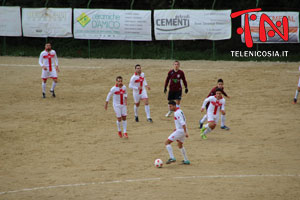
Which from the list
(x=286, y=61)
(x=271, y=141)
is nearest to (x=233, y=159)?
(x=271, y=141)

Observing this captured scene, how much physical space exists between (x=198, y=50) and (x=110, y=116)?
47.6ft

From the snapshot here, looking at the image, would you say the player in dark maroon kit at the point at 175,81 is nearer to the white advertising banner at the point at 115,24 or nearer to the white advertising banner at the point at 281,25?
the white advertising banner at the point at 281,25

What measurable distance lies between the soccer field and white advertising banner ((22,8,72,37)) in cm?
559

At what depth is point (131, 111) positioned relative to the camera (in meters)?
20.3

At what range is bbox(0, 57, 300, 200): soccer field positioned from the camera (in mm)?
11883

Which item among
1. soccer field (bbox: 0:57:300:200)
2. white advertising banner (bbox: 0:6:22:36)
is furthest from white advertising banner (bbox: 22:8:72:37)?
soccer field (bbox: 0:57:300:200)

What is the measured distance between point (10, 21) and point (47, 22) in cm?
284

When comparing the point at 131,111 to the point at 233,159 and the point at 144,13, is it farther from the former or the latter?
the point at 144,13

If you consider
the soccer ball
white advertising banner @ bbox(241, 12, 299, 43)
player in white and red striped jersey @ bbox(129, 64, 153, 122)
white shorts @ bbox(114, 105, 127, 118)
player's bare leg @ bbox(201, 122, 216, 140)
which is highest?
white advertising banner @ bbox(241, 12, 299, 43)

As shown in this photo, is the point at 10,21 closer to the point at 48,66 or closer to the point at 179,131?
the point at 48,66

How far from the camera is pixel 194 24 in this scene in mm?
29375

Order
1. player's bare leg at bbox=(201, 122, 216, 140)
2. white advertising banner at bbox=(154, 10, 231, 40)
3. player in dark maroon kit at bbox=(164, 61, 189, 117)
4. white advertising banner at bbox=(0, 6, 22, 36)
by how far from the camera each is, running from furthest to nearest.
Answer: white advertising banner at bbox=(0, 6, 22, 36), white advertising banner at bbox=(154, 10, 231, 40), player in dark maroon kit at bbox=(164, 61, 189, 117), player's bare leg at bbox=(201, 122, 216, 140)

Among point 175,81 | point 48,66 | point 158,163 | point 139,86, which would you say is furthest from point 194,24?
point 158,163

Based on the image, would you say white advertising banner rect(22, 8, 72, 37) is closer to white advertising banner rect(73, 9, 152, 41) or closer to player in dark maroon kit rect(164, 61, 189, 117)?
white advertising banner rect(73, 9, 152, 41)
